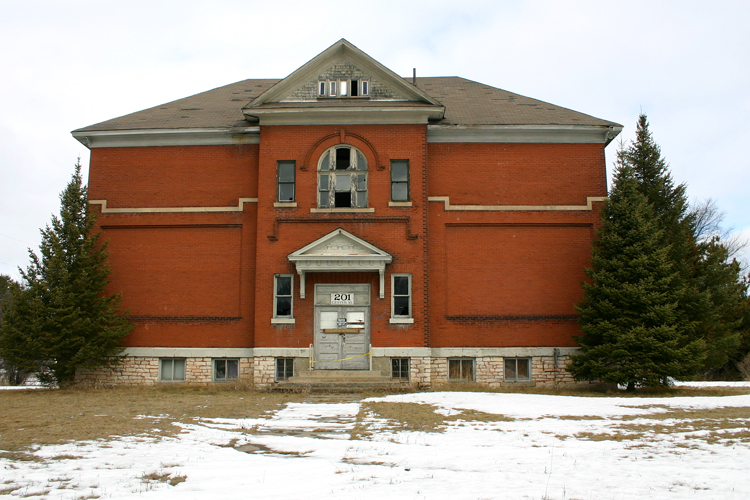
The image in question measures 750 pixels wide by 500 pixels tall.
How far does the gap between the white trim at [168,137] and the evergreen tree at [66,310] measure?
1950 millimetres

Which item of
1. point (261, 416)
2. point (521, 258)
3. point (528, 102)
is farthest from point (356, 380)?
point (528, 102)

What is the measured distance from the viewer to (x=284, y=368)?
18.5 meters

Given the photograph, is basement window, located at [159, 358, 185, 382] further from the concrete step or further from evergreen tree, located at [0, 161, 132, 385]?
the concrete step

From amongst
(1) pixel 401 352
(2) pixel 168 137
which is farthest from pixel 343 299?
(2) pixel 168 137

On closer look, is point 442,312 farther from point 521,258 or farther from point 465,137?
point 465,137

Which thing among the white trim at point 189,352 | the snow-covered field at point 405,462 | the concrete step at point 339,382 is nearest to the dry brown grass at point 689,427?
the snow-covered field at point 405,462

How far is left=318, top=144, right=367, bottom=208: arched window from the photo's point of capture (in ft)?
62.8

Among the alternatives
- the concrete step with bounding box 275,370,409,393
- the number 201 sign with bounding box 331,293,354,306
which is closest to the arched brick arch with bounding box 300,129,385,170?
the number 201 sign with bounding box 331,293,354,306

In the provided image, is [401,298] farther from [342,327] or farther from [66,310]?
[66,310]

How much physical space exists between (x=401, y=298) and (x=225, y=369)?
20.5ft

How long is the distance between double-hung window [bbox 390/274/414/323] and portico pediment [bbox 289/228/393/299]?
0.42 meters

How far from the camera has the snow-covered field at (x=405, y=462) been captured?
19.6 feet

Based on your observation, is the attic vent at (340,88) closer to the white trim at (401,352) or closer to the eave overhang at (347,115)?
the eave overhang at (347,115)

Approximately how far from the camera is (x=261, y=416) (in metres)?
11.7
